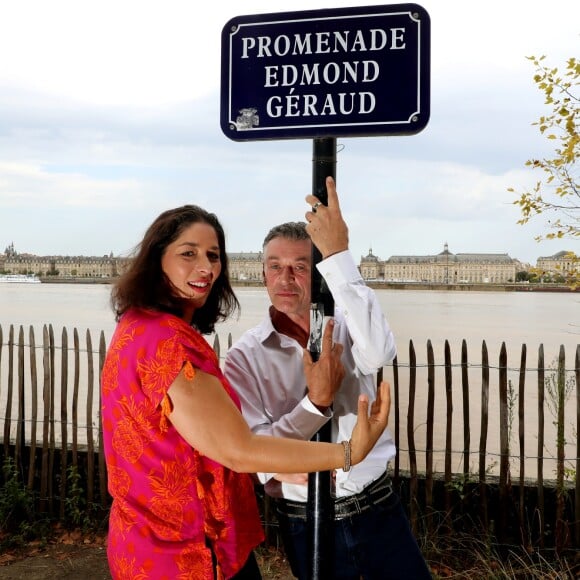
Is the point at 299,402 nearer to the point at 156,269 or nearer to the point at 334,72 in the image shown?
the point at 156,269

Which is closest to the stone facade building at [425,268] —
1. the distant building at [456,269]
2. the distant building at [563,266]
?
the distant building at [456,269]

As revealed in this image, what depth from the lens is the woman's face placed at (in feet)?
5.55

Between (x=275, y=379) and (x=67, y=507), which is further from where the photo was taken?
(x=67, y=507)

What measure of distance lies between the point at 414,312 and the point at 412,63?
73.8 m

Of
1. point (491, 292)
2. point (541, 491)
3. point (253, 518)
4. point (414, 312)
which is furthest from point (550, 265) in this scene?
point (491, 292)

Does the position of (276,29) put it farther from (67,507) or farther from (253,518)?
(67,507)

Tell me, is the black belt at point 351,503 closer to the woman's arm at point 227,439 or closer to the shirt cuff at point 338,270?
the woman's arm at point 227,439

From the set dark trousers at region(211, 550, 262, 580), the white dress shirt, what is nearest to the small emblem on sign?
the white dress shirt

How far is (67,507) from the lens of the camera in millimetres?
4777

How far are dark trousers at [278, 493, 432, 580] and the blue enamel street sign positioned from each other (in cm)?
124

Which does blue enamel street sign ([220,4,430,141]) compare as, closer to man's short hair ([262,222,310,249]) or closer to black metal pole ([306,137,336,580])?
black metal pole ([306,137,336,580])

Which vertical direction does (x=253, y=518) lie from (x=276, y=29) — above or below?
below

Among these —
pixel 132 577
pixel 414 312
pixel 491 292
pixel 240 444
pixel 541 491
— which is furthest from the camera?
pixel 491 292

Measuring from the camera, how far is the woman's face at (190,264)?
1.69 metres
